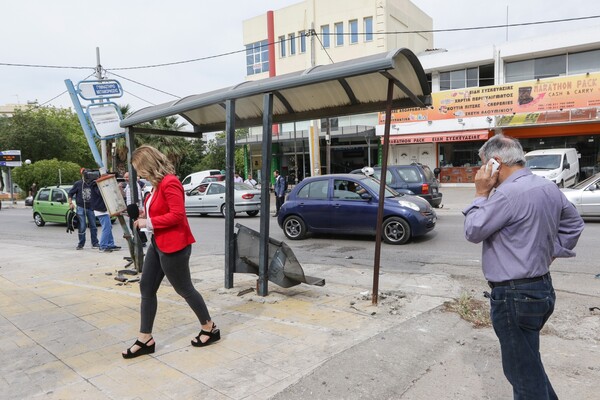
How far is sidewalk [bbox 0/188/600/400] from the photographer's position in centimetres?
316

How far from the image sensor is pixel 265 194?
5.29 metres

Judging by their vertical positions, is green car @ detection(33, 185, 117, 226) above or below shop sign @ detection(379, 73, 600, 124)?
below

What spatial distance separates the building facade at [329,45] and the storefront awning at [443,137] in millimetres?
1869

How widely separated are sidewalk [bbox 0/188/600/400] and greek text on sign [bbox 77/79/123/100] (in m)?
2.93

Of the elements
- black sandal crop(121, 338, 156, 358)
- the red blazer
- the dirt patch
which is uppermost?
the red blazer

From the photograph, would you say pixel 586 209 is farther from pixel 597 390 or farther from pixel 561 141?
pixel 561 141

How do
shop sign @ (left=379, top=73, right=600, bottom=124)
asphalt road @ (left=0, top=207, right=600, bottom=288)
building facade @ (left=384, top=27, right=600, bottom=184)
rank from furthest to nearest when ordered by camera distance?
1. building facade @ (left=384, top=27, right=600, bottom=184)
2. shop sign @ (left=379, top=73, right=600, bottom=124)
3. asphalt road @ (left=0, top=207, right=600, bottom=288)

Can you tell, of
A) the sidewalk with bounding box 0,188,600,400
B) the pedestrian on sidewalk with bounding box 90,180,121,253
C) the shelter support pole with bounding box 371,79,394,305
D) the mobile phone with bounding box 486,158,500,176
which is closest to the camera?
the mobile phone with bounding box 486,158,500,176

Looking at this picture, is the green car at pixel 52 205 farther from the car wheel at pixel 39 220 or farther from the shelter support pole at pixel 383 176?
the shelter support pole at pixel 383 176

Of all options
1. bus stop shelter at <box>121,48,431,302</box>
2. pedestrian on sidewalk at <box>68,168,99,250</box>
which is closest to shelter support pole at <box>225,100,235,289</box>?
bus stop shelter at <box>121,48,431,302</box>

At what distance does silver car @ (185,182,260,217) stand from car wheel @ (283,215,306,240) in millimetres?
5286

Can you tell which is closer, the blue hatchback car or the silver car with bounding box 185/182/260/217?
the blue hatchback car

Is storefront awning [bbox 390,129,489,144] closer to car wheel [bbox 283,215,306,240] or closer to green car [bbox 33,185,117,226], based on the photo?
car wheel [bbox 283,215,306,240]

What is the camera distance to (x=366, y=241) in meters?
10.2
